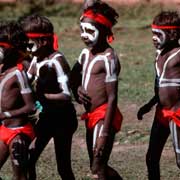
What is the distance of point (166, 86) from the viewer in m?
8.02

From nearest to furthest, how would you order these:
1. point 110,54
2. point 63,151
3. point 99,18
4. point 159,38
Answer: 1. point 110,54
2. point 99,18
3. point 63,151
4. point 159,38

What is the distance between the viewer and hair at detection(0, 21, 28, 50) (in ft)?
24.9

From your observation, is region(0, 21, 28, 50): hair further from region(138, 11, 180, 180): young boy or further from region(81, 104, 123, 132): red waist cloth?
region(138, 11, 180, 180): young boy

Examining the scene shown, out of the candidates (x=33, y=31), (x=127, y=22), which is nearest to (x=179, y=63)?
(x=33, y=31)

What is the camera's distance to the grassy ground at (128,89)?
971 centimetres

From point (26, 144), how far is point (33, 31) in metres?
1.03

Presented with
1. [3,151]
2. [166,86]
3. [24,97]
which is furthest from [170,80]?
[3,151]

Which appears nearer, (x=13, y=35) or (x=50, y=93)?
(x=13, y=35)

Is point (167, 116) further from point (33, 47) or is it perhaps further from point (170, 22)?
point (33, 47)

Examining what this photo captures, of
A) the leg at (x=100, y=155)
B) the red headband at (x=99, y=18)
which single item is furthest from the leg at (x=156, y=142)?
the red headband at (x=99, y=18)

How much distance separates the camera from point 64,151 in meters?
7.99

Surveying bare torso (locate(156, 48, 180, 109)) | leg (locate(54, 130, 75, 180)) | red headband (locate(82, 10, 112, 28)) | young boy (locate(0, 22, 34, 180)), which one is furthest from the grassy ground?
red headband (locate(82, 10, 112, 28))

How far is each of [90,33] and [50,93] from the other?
65 cm

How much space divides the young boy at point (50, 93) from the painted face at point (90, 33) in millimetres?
298
